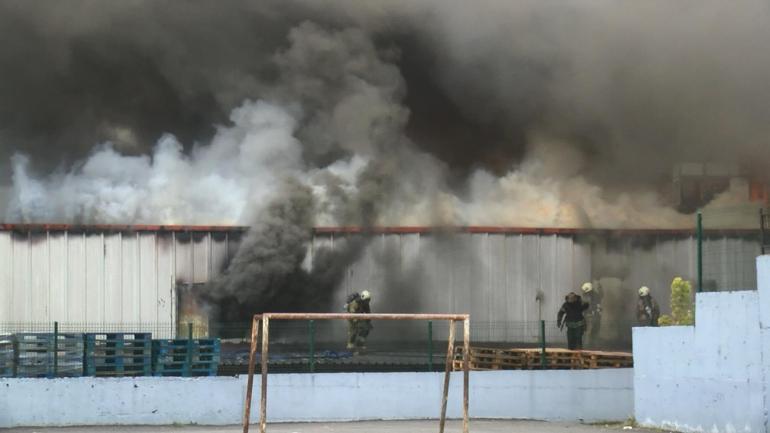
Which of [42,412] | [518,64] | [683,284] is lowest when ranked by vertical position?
[42,412]

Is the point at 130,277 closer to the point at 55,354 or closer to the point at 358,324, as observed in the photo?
the point at 358,324

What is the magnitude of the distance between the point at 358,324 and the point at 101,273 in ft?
32.0

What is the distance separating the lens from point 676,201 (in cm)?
5134

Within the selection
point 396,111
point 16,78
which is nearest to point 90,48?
point 16,78

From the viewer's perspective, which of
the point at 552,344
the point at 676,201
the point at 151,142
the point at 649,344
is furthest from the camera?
the point at 676,201

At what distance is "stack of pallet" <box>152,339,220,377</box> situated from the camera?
2523 cm

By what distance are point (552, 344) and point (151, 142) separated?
21.2m

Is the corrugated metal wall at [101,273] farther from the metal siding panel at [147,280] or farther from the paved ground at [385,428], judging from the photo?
the paved ground at [385,428]

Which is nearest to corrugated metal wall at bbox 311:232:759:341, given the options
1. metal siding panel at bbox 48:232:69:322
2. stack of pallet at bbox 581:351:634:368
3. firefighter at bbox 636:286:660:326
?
metal siding panel at bbox 48:232:69:322

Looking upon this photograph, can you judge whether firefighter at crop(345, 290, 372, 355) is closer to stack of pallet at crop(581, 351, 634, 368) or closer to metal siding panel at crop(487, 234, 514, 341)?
metal siding panel at crop(487, 234, 514, 341)

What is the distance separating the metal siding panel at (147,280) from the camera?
40.5 metres

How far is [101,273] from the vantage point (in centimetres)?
4072

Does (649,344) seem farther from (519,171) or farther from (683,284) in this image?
(519,171)

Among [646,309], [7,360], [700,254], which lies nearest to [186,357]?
[7,360]
